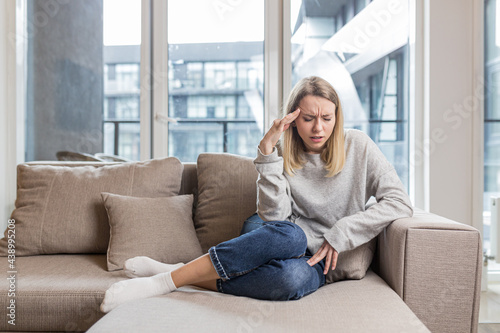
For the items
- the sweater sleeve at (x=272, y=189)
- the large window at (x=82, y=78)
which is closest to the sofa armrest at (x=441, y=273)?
the sweater sleeve at (x=272, y=189)

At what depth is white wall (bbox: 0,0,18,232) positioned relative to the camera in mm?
2451

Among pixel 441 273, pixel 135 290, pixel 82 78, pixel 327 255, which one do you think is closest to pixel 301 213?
pixel 327 255

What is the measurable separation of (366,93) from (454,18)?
61cm

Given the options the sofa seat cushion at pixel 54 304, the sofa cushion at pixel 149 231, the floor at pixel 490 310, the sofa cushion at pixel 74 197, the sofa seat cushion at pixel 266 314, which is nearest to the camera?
the sofa seat cushion at pixel 266 314

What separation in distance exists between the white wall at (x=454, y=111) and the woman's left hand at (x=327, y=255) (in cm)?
129

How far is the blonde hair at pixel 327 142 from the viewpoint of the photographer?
4.76 ft

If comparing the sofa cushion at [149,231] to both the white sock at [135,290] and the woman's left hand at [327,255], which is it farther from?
the woman's left hand at [327,255]

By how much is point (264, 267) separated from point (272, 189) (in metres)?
0.32

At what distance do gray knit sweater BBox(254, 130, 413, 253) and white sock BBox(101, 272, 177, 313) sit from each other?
403mm

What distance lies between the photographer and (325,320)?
1.00 m

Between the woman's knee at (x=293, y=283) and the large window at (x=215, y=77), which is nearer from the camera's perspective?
the woman's knee at (x=293, y=283)

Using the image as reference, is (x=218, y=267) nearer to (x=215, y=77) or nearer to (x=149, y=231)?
(x=149, y=231)

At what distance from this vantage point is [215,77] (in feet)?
8.53

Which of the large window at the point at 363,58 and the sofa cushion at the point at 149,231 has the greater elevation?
the large window at the point at 363,58
